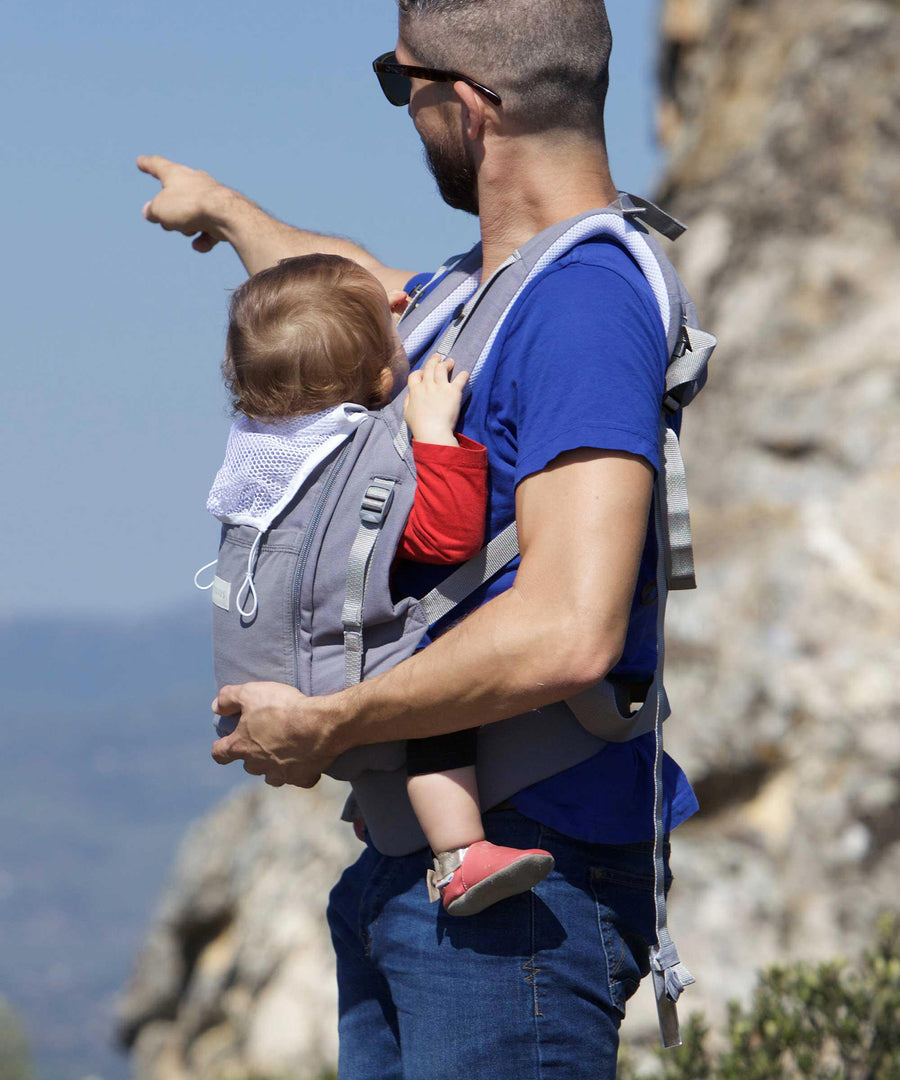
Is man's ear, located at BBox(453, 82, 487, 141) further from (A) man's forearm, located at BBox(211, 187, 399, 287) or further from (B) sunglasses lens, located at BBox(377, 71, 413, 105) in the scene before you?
(A) man's forearm, located at BBox(211, 187, 399, 287)

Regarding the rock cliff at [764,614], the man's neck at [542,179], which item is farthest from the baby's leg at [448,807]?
the rock cliff at [764,614]

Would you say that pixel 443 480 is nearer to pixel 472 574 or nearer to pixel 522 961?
pixel 472 574

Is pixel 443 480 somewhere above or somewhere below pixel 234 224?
below

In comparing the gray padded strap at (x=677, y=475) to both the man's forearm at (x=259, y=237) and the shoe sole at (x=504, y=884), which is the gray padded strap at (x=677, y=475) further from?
the man's forearm at (x=259, y=237)

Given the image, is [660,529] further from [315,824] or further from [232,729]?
[315,824]

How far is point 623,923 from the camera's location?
6.65 ft

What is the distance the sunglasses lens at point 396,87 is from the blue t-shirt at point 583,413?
541 millimetres

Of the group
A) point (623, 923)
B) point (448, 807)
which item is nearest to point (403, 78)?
point (448, 807)

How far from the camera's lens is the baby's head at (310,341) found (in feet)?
6.81

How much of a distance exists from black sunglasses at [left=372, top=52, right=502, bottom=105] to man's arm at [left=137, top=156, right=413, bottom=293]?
0.66 meters

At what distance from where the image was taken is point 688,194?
9.89 meters

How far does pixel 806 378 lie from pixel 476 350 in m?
6.63

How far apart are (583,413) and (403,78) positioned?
2.90ft

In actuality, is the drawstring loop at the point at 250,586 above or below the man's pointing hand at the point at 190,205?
below
